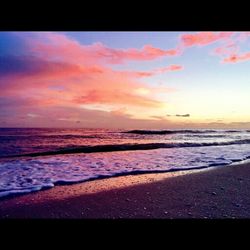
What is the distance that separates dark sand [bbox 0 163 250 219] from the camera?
7.67 ft

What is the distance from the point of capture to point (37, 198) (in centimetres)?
265

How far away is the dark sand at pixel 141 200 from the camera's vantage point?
2.34 m

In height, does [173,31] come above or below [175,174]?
above

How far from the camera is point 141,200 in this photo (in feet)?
8.56
